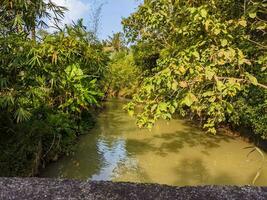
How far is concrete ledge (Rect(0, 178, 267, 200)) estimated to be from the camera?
1354 millimetres

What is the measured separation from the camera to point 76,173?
701 centimetres

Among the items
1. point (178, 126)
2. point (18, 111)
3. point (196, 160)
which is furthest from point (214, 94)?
point (178, 126)

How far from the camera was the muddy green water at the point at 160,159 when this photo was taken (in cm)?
691

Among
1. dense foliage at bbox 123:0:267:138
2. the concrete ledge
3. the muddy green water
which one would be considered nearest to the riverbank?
the muddy green water

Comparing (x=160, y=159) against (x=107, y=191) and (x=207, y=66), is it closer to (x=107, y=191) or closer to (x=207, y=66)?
(x=207, y=66)

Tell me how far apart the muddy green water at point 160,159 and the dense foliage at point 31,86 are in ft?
2.36

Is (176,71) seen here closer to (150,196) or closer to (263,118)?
(150,196)

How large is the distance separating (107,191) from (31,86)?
4.17 m

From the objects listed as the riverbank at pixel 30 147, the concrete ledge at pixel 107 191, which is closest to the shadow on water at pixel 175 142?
the riverbank at pixel 30 147

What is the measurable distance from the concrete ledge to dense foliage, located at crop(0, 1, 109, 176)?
3.54 metres

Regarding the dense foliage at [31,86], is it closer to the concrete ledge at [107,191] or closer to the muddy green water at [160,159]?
the muddy green water at [160,159]

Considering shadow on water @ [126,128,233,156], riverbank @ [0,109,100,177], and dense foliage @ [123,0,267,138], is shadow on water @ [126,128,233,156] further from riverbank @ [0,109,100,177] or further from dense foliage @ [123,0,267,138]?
dense foliage @ [123,0,267,138]

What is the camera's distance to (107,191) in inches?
54.7

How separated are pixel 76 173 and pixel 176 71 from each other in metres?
4.20
